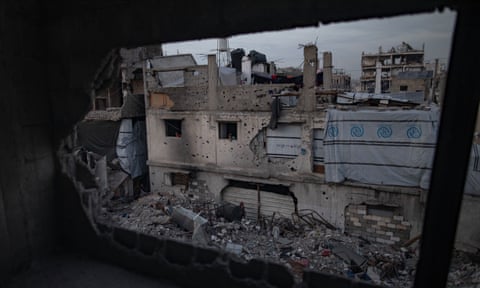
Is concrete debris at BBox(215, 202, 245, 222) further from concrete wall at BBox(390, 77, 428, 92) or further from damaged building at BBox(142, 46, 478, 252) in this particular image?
concrete wall at BBox(390, 77, 428, 92)

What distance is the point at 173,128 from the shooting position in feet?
46.4

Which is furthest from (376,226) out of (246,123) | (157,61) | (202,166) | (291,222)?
(157,61)

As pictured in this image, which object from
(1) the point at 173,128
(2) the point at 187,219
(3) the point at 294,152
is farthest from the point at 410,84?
(2) the point at 187,219

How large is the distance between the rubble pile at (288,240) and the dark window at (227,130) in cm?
289

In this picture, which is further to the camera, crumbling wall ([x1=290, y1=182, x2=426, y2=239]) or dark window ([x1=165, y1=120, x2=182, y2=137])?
dark window ([x1=165, y1=120, x2=182, y2=137])

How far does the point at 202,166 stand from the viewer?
13.3 metres

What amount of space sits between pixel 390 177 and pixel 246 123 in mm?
5506

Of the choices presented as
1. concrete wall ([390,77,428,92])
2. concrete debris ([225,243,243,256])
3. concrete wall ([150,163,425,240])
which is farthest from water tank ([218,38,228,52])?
concrete wall ([390,77,428,92])

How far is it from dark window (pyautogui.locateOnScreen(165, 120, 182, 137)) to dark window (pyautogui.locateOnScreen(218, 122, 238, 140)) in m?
2.17

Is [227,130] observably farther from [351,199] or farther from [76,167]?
[76,167]

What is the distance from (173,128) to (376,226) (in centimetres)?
934

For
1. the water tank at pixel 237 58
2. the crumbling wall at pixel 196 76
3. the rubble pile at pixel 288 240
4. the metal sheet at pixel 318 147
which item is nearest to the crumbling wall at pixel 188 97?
the crumbling wall at pixel 196 76

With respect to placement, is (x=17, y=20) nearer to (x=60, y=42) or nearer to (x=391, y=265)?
(x=60, y=42)

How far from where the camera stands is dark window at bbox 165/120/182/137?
13990 mm
